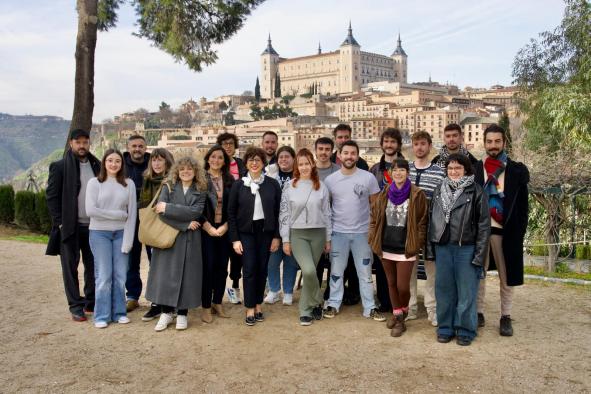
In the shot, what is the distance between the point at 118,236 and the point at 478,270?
2.99 m

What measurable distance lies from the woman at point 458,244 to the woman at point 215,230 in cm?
178

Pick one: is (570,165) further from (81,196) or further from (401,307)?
(81,196)

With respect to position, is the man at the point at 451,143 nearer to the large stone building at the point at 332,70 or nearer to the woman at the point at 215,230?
the woman at the point at 215,230

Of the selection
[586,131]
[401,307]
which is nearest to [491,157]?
[401,307]

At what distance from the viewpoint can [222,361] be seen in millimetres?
3719

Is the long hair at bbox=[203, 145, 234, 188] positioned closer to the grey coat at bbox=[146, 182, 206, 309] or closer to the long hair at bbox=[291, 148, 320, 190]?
the grey coat at bbox=[146, 182, 206, 309]

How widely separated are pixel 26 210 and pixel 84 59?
5.15 metres

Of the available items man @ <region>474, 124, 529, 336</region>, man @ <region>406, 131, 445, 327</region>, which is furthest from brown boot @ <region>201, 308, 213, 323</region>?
man @ <region>474, 124, 529, 336</region>

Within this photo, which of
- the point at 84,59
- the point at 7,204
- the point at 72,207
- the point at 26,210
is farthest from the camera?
the point at 7,204

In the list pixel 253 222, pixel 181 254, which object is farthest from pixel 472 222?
pixel 181 254

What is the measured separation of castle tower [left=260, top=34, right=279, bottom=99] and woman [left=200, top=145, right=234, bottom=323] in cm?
10888

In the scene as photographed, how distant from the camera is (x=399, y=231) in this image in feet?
14.0

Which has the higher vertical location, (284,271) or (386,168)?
(386,168)

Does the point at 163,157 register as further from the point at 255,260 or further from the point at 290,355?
the point at 290,355
